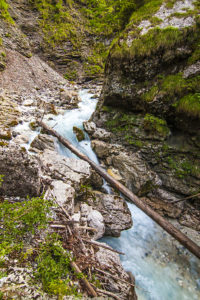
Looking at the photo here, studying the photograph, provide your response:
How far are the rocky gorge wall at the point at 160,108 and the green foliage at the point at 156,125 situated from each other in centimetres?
4

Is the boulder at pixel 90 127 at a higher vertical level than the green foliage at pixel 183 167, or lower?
higher

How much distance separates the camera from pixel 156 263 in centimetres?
455

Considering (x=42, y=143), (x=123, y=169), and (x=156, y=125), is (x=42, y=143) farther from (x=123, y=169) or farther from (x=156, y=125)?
(x=156, y=125)

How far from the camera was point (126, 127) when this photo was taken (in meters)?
7.59

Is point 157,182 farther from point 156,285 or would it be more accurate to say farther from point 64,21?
point 64,21

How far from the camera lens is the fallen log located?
14.4ft

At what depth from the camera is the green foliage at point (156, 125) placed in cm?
664

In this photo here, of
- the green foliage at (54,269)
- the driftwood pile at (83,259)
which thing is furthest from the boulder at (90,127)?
the green foliage at (54,269)

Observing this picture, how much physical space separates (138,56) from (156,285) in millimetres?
8693

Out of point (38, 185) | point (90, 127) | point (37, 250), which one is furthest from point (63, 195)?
point (90, 127)

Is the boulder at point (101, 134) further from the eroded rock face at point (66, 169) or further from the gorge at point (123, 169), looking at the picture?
the eroded rock face at point (66, 169)

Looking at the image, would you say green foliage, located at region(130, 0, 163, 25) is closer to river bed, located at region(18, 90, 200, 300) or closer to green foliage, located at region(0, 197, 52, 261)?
river bed, located at region(18, 90, 200, 300)

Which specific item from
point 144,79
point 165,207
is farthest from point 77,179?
point 144,79

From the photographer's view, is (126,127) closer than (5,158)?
No
